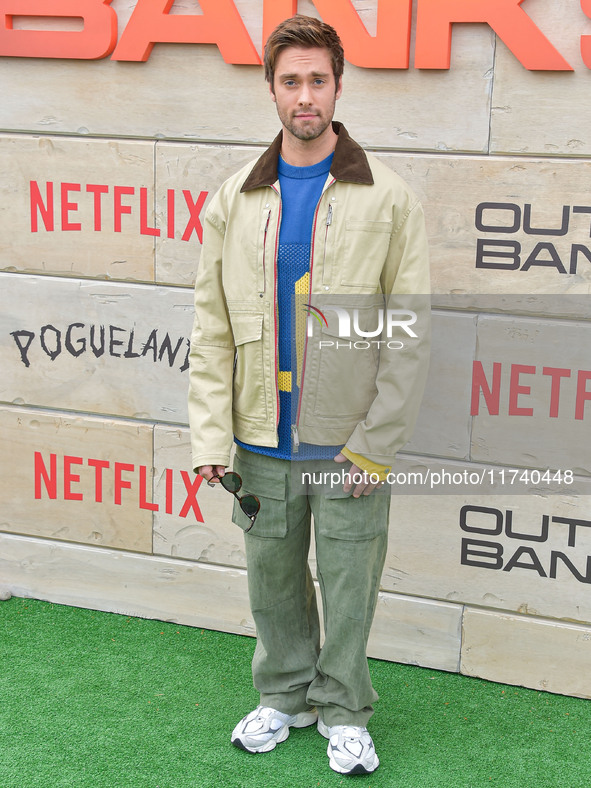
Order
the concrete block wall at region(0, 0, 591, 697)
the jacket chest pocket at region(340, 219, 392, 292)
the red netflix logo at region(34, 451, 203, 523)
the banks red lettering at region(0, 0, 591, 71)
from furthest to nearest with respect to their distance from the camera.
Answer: the red netflix logo at region(34, 451, 203, 523), the concrete block wall at region(0, 0, 591, 697), the banks red lettering at region(0, 0, 591, 71), the jacket chest pocket at region(340, 219, 392, 292)

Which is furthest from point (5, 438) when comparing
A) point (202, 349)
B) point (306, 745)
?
point (306, 745)

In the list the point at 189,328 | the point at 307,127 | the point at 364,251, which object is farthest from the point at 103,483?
the point at 307,127

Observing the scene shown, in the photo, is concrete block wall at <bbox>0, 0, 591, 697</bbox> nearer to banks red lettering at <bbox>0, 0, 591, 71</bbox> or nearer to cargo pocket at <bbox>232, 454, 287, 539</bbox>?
banks red lettering at <bbox>0, 0, 591, 71</bbox>

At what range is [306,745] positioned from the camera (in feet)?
10.3

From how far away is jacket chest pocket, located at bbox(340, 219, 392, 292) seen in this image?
2.67 m

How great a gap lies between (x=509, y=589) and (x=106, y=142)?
7.36 ft

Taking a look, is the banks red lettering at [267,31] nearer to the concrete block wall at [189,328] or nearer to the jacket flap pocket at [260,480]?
the concrete block wall at [189,328]

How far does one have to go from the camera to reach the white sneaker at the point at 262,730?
3.08 meters

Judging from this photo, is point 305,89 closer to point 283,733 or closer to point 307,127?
point 307,127

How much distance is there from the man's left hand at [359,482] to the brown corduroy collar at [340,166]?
30.4 inches

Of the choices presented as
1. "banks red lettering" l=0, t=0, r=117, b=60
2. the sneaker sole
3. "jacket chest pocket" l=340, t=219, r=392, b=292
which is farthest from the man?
"banks red lettering" l=0, t=0, r=117, b=60

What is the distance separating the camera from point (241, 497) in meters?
2.89

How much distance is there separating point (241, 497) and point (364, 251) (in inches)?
31.9

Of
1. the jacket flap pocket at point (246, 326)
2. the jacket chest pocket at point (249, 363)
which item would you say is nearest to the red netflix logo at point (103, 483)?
the jacket chest pocket at point (249, 363)
